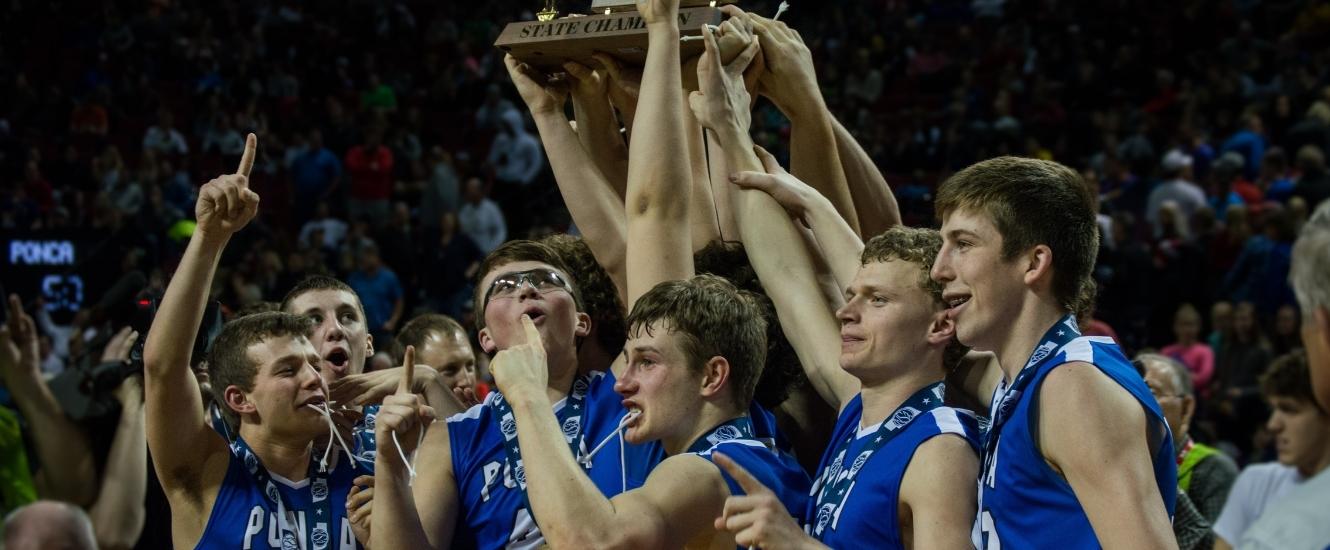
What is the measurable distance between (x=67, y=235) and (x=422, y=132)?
669cm

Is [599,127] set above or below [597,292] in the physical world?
above

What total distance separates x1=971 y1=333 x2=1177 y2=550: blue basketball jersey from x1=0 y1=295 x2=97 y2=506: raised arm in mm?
3255

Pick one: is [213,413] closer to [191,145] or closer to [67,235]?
[67,235]

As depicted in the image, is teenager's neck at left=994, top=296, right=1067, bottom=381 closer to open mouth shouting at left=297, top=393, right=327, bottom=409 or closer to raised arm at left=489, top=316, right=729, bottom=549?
raised arm at left=489, top=316, right=729, bottom=549

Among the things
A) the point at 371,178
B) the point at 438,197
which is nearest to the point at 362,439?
the point at 438,197

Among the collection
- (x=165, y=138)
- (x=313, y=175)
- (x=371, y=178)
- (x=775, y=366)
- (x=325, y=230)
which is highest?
(x=165, y=138)

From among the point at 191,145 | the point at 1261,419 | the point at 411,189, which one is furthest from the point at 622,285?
the point at 191,145

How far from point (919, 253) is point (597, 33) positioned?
114 centimetres

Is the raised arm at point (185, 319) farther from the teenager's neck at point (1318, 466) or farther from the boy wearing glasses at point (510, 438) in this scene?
the teenager's neck at point (1318, 466)

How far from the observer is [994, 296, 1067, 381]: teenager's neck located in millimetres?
2672

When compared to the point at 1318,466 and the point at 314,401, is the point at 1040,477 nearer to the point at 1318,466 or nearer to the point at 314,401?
the point at 314,401

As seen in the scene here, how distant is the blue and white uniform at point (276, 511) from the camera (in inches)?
139

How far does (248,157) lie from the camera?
3414 millimetres

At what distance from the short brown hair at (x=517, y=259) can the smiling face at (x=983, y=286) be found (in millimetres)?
1128
